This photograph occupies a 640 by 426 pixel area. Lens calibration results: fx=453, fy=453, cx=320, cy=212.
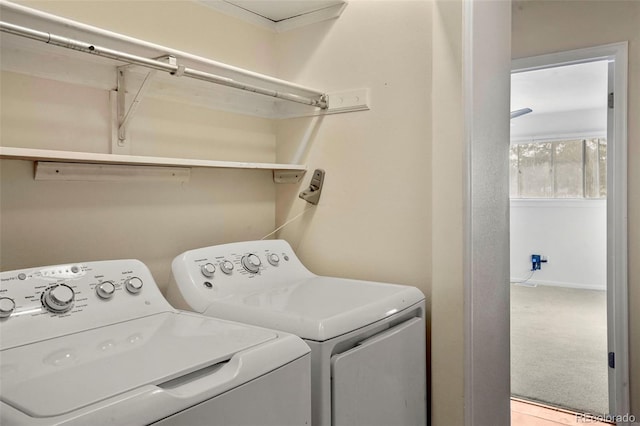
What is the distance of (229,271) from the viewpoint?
1650 millimetres

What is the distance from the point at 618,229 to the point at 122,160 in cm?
239

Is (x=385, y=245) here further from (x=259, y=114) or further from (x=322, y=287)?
(x=259, y=114)

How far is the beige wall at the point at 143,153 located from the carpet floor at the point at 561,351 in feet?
6.93

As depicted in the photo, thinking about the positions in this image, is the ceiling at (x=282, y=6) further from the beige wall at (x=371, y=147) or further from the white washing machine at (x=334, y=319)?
the white washing machine at (x=334, y=319)

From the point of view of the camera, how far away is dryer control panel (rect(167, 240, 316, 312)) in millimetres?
1516

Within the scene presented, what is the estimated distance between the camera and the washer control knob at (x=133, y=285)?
1.36m

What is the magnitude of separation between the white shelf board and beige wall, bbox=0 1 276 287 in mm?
108

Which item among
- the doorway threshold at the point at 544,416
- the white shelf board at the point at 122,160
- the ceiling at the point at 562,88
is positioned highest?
the ceiling at the point at 562,88

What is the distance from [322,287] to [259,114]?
913 mm

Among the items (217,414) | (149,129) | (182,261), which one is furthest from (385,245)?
(217,414)

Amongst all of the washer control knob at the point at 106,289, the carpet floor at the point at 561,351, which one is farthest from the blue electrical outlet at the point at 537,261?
the washer control knob at the point at 106,289

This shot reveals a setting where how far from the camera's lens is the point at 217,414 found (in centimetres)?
86

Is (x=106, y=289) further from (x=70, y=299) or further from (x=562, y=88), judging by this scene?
(x=562, y=88)

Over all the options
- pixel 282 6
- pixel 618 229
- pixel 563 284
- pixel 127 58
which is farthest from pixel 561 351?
pixel 127 58
